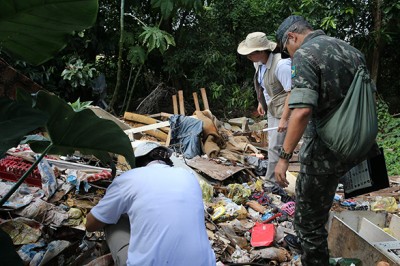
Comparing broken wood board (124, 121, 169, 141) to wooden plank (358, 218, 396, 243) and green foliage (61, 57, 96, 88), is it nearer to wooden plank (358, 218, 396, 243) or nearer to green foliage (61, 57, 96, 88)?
green foliage (61, 57, 96, 88)

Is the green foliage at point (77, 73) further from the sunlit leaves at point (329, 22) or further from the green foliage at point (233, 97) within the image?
the sunlit leaves at point (329, 22)

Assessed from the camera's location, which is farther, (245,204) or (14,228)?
(245,204)

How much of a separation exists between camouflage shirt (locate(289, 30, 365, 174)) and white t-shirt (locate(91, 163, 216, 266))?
0.80m

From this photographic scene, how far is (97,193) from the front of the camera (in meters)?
3.89

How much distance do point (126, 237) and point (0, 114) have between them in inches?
48.3

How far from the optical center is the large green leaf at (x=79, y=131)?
1.62 m

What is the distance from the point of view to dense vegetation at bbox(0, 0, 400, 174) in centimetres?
793

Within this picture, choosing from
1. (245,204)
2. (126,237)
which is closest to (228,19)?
(245,204)

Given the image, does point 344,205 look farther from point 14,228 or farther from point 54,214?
point 14,228

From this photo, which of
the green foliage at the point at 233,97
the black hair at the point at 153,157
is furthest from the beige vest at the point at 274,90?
the green foliage at the point at 233,97

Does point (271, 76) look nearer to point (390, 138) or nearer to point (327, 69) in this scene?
point (327, 69)

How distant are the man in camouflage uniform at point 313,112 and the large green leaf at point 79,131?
1.00 m

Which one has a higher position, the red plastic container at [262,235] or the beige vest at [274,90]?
the beige vest at [274,90]

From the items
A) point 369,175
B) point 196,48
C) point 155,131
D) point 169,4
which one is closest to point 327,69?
point 369,175
